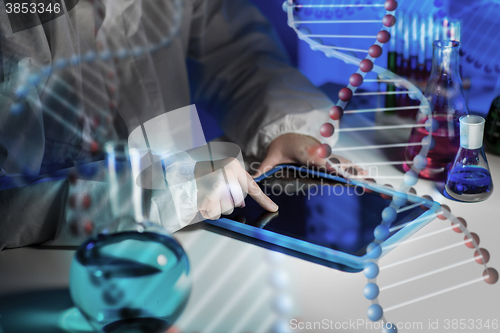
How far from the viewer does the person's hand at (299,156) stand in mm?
688

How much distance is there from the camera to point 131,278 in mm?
311

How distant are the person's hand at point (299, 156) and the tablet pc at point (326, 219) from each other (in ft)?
0.20

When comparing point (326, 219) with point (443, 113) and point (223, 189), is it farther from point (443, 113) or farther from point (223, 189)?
point (443, 113)

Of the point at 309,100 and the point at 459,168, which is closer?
the point at 459,168

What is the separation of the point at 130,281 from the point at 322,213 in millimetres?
284

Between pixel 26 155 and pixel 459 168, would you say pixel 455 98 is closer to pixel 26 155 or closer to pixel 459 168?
pixel 459 168

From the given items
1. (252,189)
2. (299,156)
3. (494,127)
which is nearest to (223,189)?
(252,189)

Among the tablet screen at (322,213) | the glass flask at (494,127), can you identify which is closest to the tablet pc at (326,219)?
the tablet screen at (322,213)

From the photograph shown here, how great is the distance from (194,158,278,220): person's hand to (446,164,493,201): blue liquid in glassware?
0.23 m

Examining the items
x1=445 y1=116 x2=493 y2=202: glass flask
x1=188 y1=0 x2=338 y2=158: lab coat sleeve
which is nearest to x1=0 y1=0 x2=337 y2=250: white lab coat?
x1=188 y1=0 x2=338 y2=158: lab coat sleeve

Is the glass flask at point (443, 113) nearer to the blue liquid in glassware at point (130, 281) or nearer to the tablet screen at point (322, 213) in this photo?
the tablet screen at point (322, 213)

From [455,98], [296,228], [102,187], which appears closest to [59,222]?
[102,187]

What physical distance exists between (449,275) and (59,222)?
0.41 m

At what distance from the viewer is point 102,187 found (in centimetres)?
53
